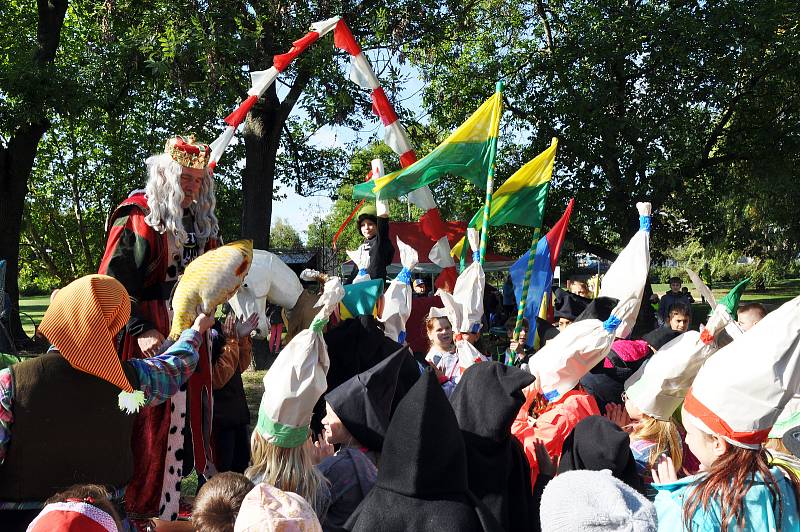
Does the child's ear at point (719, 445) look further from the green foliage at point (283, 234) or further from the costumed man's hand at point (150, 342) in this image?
the green foliage at point (283, 234)

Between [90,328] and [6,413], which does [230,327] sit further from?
[6,413]

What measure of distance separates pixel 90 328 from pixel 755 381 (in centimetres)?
207

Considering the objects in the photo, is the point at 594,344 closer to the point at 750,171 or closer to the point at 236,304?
the point at 236,304

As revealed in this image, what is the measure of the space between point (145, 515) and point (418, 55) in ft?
31.3

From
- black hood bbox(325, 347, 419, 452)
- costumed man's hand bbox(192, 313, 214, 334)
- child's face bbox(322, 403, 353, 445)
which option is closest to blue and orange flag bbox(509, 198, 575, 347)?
black hood bbox(325, 347, 419, 452)

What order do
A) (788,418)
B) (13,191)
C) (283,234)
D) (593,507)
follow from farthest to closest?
1. (283,234)
2. (13,191)
3. (788,418)
4. (593,507)

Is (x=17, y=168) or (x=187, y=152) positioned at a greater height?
(x=17, y=168)

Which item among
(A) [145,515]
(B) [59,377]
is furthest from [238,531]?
(A) [145,515]

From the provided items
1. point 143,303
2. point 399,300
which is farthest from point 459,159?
point 143,303

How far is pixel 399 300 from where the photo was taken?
5.25m

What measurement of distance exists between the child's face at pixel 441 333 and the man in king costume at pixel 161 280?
1908 millimetres

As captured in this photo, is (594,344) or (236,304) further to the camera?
(236,304)

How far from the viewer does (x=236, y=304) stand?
14.8ft

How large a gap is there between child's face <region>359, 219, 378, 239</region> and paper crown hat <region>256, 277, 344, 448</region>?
3104 millimetres
